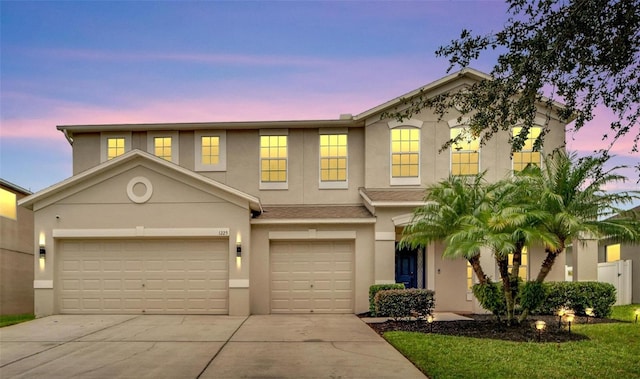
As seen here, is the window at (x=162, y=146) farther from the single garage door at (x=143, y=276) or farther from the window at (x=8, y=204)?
the window at (x=8, y=204)

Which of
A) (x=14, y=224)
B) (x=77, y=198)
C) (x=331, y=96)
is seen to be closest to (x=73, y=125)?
(x=77, y=198)

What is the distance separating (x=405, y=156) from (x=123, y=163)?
8.87 metres

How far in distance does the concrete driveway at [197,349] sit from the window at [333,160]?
506cm

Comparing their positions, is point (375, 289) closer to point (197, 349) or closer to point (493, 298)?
point (493, 298)

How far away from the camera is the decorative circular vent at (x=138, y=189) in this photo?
619 inches

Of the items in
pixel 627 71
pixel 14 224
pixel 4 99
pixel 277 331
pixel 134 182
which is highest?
pixel 4 99

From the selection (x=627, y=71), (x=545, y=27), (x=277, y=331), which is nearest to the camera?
(x=545, y=27)

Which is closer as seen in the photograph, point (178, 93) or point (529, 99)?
point (529, 99)

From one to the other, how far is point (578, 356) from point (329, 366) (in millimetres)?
4511

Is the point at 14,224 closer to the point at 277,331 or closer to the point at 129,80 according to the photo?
the point at 129,80

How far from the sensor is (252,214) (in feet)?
55.1

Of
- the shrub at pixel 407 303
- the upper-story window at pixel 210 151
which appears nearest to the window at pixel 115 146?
the upper-story window at pixel 210 151

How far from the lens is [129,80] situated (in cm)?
2152

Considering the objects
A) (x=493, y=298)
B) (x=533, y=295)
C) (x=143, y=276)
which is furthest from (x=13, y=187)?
(x=533, y=295)
